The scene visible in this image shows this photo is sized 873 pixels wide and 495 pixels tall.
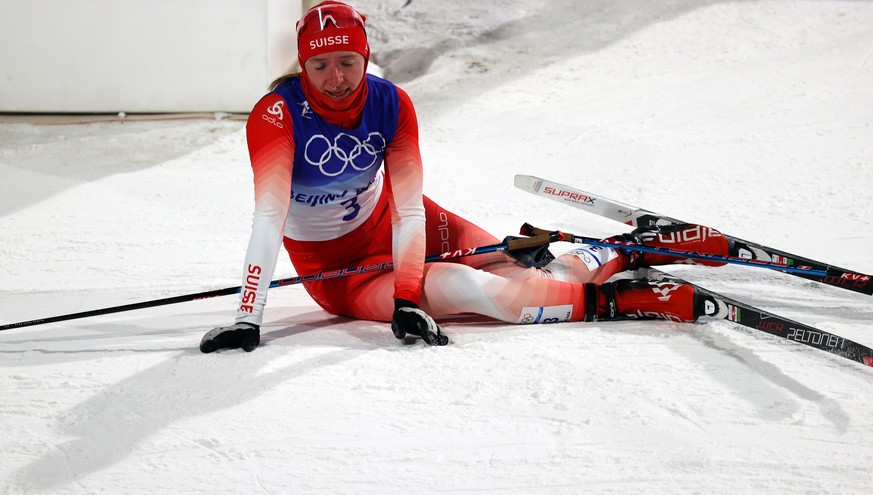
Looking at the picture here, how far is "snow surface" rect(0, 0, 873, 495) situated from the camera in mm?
1928

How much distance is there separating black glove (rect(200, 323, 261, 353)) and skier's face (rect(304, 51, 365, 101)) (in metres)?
0.68

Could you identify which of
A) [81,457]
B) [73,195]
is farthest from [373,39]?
[81,457]

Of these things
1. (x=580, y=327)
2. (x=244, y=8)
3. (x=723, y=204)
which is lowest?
(x=580, y=327)

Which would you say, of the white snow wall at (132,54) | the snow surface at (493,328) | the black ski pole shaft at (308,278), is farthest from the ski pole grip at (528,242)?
the white snow wall at (132,54)

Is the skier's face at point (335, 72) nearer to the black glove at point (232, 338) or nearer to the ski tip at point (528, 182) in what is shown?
the black glove at point (232, 338)

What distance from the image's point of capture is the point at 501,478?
6.14ft

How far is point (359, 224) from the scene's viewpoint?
2881mm

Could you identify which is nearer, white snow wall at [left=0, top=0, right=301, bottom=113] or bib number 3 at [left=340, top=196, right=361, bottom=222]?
bib number 3 at [left=340, top=196, right=361, bottom=222]

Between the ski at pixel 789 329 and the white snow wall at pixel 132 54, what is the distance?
11.6 feet

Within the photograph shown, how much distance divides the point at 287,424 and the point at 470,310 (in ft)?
2.62

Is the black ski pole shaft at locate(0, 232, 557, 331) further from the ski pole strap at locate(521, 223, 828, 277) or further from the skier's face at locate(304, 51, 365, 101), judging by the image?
the skier's face at locate(304, 51, 365, 101)

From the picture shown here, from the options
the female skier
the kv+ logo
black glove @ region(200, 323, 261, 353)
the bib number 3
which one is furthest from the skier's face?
black glove @ region(200, 323, 261, 353)

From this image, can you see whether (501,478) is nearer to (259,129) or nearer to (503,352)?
(503,352)

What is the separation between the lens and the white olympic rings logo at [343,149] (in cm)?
261
